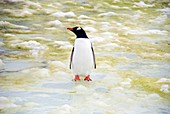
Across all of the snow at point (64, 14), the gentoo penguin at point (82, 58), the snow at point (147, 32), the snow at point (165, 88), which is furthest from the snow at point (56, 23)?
the snow at point (165, 88)

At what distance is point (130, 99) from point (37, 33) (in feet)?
4.28

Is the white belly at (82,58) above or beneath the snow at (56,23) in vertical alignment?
beneath

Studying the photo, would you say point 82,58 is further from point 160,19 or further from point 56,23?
point 160,19

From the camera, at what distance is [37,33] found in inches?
140

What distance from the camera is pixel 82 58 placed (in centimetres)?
281

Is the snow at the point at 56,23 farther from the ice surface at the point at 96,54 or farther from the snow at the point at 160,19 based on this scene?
the snow at the point at 160,19

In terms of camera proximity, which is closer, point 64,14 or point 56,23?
point 56,23

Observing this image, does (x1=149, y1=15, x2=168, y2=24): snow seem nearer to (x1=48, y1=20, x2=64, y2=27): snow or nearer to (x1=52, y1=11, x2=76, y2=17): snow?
(x1=52, y1=11, x2=76, y2=17): snow

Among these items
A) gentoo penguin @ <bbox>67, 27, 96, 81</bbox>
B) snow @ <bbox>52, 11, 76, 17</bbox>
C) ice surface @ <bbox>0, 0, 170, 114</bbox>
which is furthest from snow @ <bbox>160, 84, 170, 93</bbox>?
snow @ <bbox>52, 11, 76, 17</bbox>

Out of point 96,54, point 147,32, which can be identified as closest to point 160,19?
point 147,32

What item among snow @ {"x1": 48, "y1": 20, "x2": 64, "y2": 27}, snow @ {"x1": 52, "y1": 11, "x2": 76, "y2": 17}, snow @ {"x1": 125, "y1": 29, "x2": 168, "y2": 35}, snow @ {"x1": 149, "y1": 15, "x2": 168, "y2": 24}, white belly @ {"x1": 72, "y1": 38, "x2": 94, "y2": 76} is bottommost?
white belly @ {"x1": 72, "y1": 38, "x2": 94, "y2": 76}

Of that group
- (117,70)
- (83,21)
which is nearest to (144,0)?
(83,21)

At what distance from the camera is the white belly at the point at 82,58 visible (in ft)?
9.18

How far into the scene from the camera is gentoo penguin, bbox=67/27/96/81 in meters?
2.80
